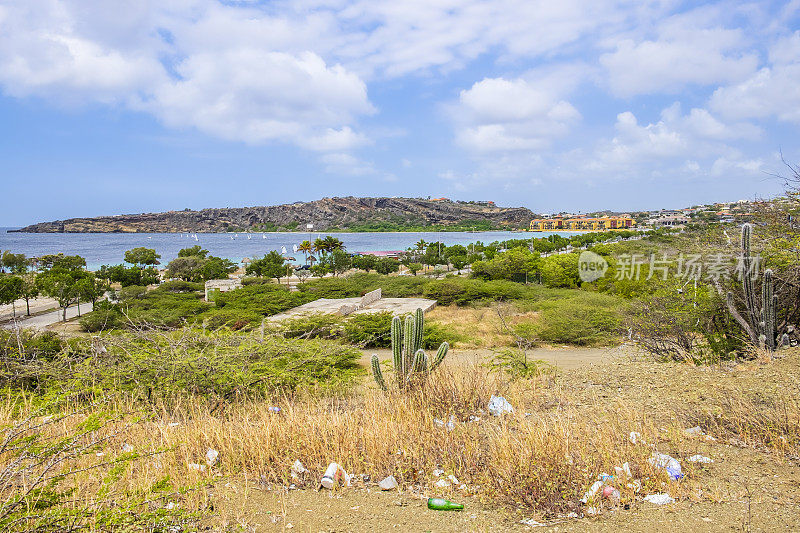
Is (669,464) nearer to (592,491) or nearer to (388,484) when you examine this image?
(592,491)

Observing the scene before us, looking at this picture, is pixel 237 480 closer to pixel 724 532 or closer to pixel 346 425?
pixel 346 425

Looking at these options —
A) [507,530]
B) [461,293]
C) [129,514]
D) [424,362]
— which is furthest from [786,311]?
[461,293]

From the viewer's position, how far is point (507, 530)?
139 inches

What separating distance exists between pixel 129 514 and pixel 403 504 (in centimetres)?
194

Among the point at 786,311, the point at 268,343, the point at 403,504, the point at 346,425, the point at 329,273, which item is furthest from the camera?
the point at 329,273

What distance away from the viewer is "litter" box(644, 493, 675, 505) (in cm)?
377

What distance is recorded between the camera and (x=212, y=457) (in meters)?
4.80

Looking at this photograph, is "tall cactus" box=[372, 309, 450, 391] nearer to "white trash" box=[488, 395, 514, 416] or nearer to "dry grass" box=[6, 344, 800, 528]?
"dry grass" box=[6, 344, 800, 528]

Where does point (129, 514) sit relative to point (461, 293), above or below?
above

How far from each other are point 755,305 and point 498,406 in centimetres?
763

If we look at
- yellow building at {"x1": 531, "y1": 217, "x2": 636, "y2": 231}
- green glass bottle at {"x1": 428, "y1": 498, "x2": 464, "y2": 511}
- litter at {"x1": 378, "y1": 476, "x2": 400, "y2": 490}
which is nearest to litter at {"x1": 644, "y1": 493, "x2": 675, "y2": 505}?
green glass bottle at {"x1": 428, "y1": 498, "x2": 464, "y2": 511}

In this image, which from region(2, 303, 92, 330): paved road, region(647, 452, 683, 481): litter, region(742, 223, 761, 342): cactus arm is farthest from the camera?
region(2, 303, 92, 330): paved road

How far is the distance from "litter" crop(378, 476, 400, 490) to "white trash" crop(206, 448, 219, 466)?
1.67 metres

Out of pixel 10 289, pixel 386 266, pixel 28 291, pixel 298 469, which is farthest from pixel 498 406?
pixel 386 266
